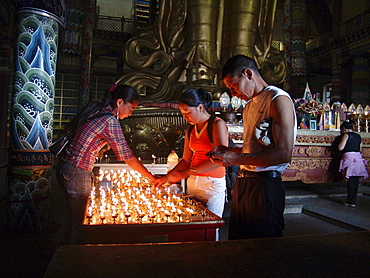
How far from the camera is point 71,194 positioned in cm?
190

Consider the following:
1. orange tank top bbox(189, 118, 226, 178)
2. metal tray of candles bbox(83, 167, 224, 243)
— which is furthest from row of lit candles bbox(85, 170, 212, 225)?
orange tank top bbox(189, 118, 226, 178)

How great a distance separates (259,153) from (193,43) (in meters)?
5.54

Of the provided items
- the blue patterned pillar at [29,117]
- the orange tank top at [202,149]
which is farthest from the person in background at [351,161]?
the blue patterned pillar at [29,117]

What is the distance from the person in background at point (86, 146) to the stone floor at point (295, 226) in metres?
0.68

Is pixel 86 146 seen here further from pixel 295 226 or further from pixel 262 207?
pixel 295 226

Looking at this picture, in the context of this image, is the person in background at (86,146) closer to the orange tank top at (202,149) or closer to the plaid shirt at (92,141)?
the plaid shirt at (92,141)

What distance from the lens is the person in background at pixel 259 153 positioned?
4.19ft

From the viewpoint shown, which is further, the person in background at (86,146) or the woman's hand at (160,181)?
the woman's hand at (160,181)

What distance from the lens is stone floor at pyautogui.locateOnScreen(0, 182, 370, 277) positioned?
222cm

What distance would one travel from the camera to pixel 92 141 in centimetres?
185

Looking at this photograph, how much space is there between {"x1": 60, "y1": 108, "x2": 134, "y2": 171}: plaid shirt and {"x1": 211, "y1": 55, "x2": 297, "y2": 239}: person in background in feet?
2.44

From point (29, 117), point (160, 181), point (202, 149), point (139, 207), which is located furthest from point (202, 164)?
point (29, 117)

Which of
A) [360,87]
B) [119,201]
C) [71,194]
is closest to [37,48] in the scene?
[71,194]

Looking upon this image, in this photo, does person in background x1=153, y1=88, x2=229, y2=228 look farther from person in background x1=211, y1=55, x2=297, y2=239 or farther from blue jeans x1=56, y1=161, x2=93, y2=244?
blue jeans x1=56, y1=161, x2=93, y2=244
